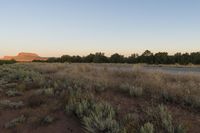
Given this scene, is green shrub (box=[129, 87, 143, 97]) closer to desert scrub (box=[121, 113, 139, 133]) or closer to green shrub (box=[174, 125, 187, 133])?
desert scrub (box=[121, 113, 139, 133])

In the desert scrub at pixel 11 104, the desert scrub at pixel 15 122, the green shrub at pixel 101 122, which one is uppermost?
the green shrub at pixel 101 122

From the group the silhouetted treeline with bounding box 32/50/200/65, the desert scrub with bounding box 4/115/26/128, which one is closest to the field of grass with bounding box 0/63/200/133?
the desert scrub with bounding box 4/115/26/128

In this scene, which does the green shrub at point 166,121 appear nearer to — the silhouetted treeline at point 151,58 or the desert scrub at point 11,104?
the desert scrub at point 11,104

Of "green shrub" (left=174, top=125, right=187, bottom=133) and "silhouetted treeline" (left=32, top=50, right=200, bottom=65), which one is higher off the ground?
"silhouetted treeline" (left=32, top=50, right=200, bottom=65)

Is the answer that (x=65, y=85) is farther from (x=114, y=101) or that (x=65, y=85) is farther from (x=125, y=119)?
(x=125, y=119)

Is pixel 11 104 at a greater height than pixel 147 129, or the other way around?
pixel 147 129

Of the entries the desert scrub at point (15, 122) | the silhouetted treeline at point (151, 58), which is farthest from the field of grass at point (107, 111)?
the silhouetted treeline at point (151, 58)

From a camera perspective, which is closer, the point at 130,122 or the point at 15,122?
the point at 130,122

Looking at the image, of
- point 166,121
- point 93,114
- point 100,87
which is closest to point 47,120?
point 93,114

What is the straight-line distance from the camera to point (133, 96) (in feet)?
26.6

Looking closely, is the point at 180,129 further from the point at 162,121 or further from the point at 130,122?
the point at 130,122

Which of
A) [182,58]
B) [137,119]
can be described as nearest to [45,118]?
[137,119]

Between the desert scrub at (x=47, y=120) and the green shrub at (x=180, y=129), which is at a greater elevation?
the green shrub at (x=180, y=129)

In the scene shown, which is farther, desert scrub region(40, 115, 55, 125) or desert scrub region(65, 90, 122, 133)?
desert scrub region(40, 115, 55, 125)
